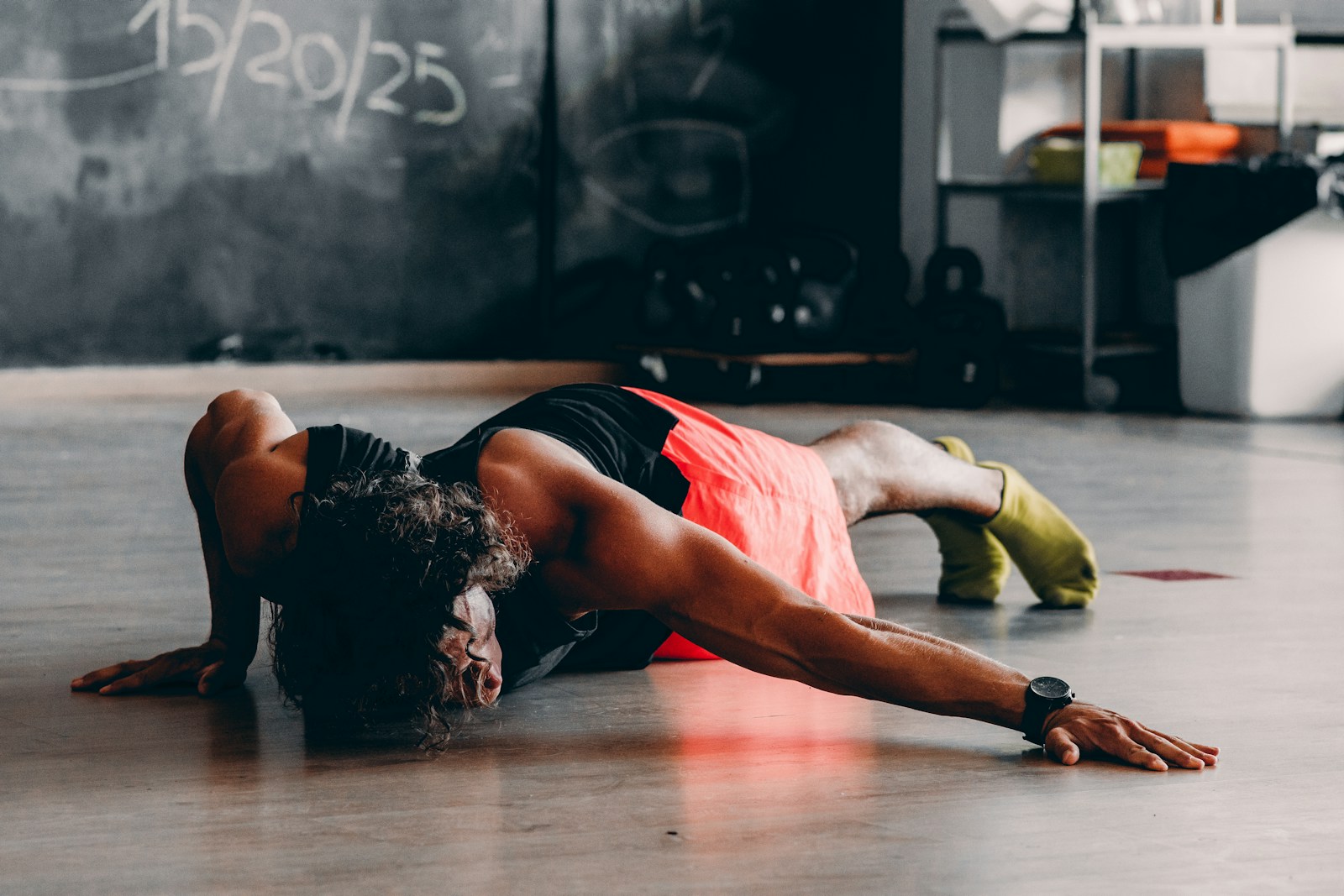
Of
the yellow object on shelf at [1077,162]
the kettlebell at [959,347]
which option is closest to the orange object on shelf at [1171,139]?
the yellow object on shelf at [1077,162]

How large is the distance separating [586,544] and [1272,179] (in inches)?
172

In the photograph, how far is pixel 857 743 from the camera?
6.75 feet

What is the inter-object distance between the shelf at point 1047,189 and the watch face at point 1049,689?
4492 mm

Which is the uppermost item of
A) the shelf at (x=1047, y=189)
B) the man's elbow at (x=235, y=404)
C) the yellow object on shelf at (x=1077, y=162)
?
the yellow object on shelf at (x=1077, y=162)

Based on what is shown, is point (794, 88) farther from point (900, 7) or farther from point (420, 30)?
point (420, 30)

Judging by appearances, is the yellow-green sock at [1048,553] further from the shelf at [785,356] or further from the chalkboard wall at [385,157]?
the chalkboard wall at [385,157]

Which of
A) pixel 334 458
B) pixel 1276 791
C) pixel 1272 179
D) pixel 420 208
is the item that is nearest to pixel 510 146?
pixel 420 208

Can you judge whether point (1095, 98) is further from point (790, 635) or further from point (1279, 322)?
point (790, 635)

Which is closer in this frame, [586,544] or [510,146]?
[586,544]

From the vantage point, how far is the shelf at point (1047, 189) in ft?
20.5

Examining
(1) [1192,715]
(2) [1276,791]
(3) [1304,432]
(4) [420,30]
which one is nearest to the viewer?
(2) [1276,791]

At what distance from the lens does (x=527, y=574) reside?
2.08m

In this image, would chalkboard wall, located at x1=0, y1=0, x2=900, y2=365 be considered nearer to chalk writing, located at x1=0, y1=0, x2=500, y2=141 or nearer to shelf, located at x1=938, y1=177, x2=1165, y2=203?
chalk writing, located at x1=0, y1=0, x2=500, y2=141

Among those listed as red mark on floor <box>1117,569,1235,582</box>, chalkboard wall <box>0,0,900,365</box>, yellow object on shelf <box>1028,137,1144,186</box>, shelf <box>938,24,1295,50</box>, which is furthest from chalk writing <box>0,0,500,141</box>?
red mark on floor <box>1117,569,1235,582</box>
